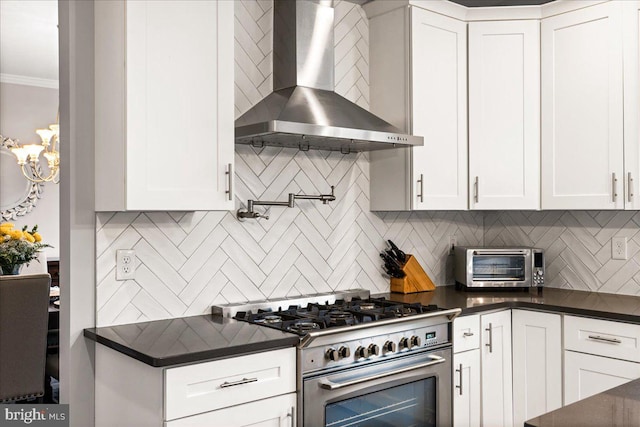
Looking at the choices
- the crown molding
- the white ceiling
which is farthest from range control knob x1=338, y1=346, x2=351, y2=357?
the crown molding

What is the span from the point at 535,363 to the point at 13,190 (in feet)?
17.5

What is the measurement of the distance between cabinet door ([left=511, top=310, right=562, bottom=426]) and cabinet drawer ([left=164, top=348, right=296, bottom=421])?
1.42m

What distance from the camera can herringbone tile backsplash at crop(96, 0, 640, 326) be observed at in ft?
8.31

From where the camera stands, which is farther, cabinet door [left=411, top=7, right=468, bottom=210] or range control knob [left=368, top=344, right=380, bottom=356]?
cabinet door [left=411, top=7, right=468, bottom=210]

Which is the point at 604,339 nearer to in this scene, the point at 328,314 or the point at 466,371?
the point at 466,371

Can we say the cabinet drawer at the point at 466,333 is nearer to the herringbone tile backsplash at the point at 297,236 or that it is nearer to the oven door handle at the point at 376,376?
the oven door handle at the point at 376,376

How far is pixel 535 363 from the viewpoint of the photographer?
303 cm

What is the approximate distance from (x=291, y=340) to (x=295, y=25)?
148cm

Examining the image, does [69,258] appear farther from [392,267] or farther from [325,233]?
[392,267]

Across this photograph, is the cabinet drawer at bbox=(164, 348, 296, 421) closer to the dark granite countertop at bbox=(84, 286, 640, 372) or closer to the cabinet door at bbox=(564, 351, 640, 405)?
the dark granite countertop at bbox=(84, 286, 640, 372)

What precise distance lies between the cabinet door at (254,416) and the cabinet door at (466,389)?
0.99m

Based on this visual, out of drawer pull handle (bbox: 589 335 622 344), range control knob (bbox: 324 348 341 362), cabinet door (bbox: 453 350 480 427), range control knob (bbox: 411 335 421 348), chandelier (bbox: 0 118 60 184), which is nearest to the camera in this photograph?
range control knob (bbox: 324 348 341 362)

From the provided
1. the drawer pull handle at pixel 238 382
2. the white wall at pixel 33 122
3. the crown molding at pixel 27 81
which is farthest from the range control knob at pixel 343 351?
the crown molding at pixel 27 81

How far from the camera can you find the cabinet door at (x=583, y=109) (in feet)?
9.96
